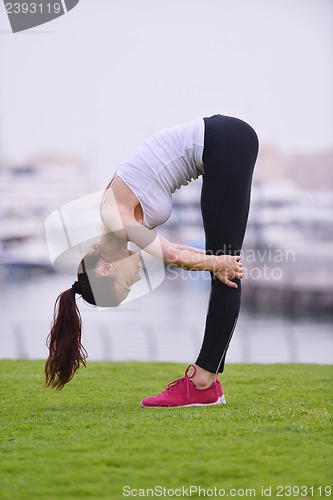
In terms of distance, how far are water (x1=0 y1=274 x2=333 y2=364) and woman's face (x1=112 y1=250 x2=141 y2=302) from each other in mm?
301

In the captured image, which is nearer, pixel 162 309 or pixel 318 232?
pixel 162 309

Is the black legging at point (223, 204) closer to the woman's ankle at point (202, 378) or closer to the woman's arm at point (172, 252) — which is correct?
the woman's ankle at point (202, 378)

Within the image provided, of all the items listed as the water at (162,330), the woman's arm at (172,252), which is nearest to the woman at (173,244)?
the woman's arm at (172,252)

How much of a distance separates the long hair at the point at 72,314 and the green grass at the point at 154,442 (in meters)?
0.30

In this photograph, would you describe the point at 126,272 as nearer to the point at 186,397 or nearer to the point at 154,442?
the point at 186,397

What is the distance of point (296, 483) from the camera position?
3148mm

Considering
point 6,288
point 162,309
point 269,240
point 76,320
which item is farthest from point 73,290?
point 6,288

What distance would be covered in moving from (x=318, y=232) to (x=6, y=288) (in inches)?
1098

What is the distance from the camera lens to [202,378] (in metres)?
4.84

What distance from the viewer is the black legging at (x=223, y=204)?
4.66m

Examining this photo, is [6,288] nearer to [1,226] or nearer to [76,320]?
[1,226]

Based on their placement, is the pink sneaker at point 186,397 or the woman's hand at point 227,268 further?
the pink sneaker at point 186,397

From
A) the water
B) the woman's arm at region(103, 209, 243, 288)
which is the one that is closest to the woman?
the woman's arm at region(103, 209, 243, 288)

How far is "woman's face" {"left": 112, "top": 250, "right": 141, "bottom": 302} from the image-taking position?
15.7 feet
